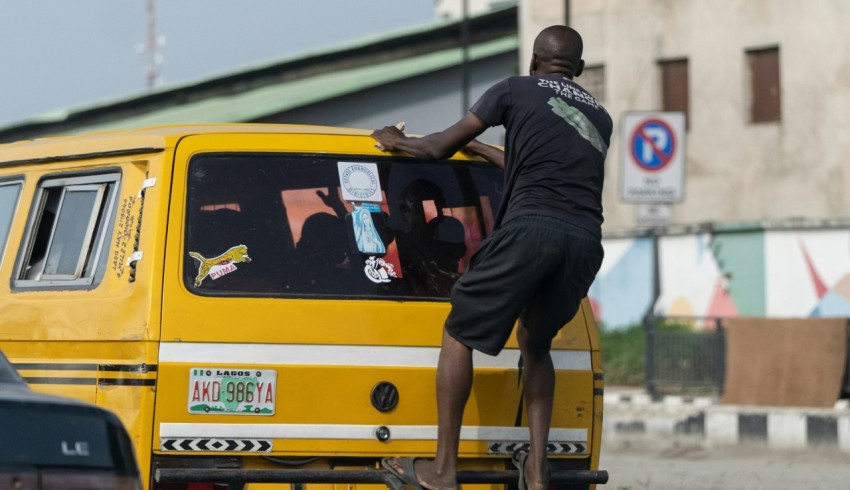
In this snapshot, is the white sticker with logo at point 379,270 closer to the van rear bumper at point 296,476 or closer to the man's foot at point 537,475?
the van rear bumper at point 296,476

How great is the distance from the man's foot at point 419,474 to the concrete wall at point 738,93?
26.9 meters

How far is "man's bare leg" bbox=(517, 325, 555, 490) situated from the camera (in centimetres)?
609

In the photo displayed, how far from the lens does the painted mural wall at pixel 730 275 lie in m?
28.6

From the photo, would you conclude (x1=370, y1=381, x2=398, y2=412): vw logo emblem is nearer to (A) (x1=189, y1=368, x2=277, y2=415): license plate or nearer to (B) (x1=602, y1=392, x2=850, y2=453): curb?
(A) (x1=189, y1=368, x2=277, y2=415): license plate

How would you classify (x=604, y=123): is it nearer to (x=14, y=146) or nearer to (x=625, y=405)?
(x=14, y=146)

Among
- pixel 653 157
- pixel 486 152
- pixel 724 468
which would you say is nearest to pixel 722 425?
pixel 724 468

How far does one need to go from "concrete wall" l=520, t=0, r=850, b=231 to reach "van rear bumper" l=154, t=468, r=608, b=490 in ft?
87.9

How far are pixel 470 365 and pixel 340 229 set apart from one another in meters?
0.71

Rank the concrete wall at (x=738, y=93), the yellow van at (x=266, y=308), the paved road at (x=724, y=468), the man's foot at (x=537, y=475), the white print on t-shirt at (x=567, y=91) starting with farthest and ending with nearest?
the concrete wall at (x=738, y=93)
the paved road at (x=724, y=468)
the white print on t-shirt at (x=567, y=91)
the man's foot at (x=537, y=475)
the yellow van at (x=266, y=308)

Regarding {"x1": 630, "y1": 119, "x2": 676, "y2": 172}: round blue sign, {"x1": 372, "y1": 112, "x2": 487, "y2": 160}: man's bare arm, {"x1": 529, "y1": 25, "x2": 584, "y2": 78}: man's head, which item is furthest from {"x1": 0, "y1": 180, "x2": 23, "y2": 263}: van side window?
{"x1": 630, "y1": 119, "x2": 676, "y2": 172}: round blue sign

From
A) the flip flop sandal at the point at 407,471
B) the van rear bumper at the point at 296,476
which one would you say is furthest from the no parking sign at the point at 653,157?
the flip flop sandal at the point at 407,471

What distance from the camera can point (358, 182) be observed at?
21.1 ft

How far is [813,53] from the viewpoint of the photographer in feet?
107

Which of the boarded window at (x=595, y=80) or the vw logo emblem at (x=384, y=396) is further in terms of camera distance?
the boarded window at (x=595, y=80)
